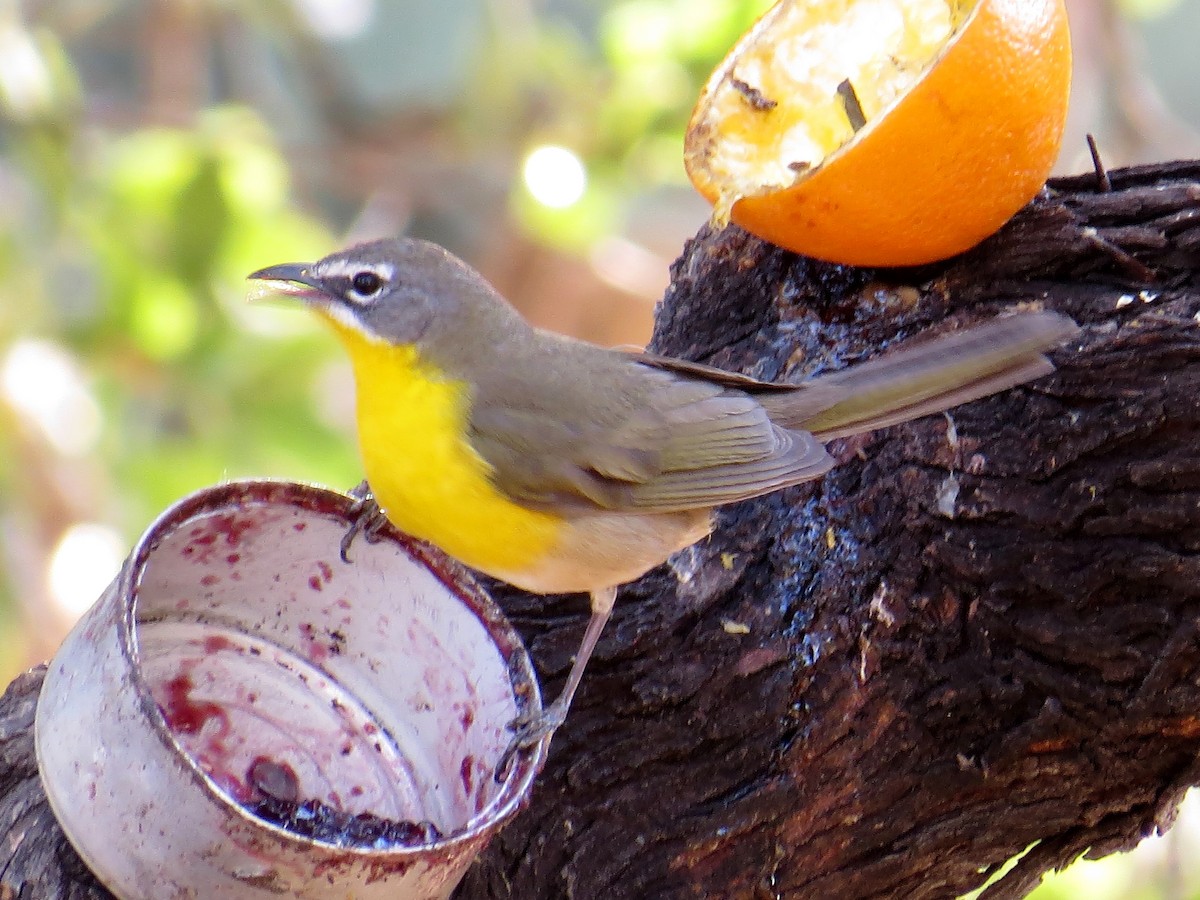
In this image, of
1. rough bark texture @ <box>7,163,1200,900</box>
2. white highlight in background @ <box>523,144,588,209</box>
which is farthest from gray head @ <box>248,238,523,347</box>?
white highlight in background @ <box>523,144,588,209</box>

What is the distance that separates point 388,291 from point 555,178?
2074 mm

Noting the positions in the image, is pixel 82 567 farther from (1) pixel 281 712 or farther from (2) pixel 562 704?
(2) pixel 562 704

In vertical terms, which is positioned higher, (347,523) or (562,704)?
(347,523)

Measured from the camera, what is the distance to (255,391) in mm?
4258

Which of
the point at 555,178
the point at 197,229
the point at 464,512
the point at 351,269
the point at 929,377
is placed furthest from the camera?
the point at 555,178

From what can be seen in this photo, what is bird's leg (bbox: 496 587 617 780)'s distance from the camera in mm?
2059

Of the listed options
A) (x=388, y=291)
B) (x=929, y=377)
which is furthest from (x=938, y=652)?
(x=388, y=291)

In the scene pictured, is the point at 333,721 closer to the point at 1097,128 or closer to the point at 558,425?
the point at 558,425

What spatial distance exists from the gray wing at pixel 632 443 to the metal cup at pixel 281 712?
26 cm

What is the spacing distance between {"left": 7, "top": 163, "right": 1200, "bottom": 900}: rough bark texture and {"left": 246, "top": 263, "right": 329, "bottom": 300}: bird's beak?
0.81 m

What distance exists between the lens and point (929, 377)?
7.10 ft

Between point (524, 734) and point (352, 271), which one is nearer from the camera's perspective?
point (524, 734)

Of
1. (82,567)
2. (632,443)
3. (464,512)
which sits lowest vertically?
(82,567)

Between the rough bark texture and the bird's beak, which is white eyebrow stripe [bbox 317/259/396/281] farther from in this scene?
the rough bark texture
